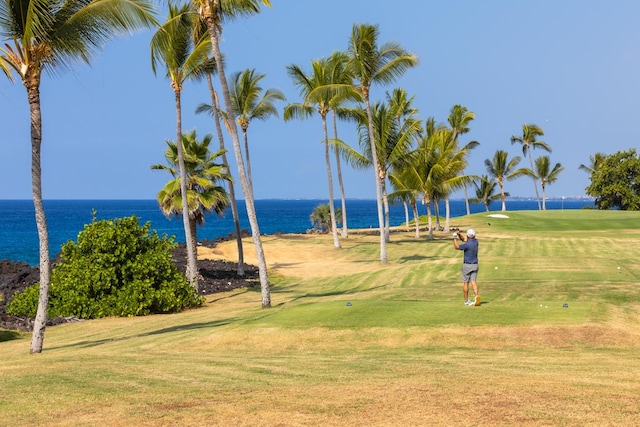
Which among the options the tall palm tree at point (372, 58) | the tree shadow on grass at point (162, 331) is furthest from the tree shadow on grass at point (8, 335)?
the tall palm tree at point (372, 58)

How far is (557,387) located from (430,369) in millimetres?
2388

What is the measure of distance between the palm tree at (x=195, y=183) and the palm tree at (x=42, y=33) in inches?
544

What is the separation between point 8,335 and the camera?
20281 millimetres

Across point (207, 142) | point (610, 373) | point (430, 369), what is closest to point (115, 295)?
point (207, 142)

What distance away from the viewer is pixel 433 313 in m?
16.9

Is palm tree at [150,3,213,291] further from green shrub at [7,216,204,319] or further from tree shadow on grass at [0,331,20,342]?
tree shadow on grass at [0,331,20,342]

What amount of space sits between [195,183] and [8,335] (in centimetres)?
1164

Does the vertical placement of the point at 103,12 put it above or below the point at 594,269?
above

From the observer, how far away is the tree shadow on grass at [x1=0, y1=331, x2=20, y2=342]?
19750 millimetres

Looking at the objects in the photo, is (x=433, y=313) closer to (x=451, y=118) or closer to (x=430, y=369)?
(x=430, y=369)

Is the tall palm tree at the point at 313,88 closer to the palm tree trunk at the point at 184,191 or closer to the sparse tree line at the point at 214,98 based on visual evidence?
the sparse tree line at the point at 214,98

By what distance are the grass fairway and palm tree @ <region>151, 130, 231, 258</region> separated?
13.2 feet

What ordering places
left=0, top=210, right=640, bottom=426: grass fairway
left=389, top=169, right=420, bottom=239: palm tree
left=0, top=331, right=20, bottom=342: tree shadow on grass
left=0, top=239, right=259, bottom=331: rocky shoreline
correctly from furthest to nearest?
left=389, top=169, right=420, bottom=239: palm tree, left=0, top=239, right=259, bottom=331: rocky shoreline, left=0, top=331, right=20, bottom=342: tree shadow on grass, left=0, top=210, right=640, bottom=426: grass fairway

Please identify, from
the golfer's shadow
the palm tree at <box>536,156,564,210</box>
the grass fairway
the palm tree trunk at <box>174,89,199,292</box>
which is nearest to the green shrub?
the grass fairway
